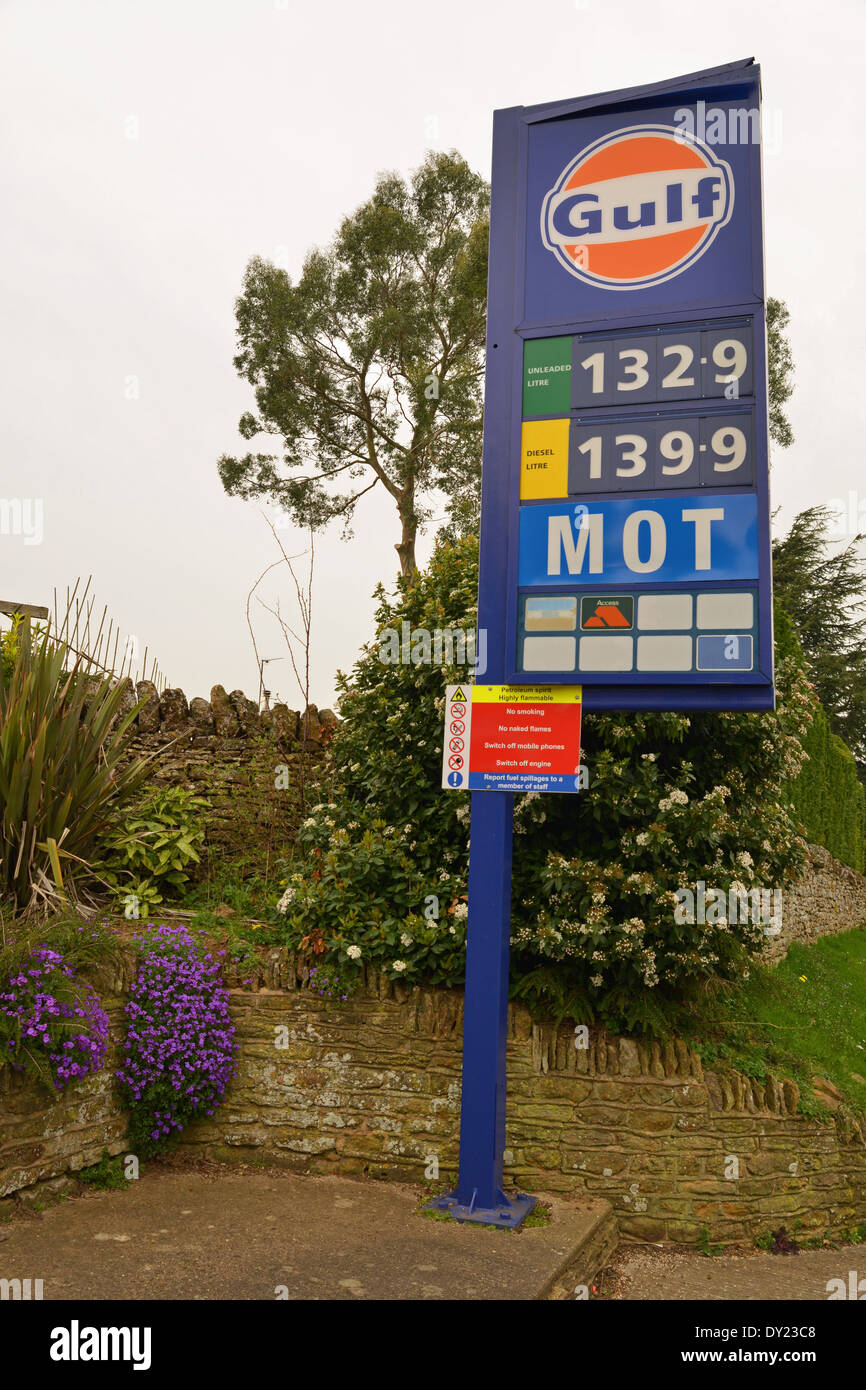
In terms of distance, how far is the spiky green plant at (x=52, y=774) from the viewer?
5781 millimetres

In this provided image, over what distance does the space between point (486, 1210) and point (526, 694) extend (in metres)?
2.52

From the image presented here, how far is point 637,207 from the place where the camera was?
5281 millimetres

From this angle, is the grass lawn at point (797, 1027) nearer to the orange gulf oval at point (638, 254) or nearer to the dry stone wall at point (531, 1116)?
the dry stone wall at point (531, 1116)

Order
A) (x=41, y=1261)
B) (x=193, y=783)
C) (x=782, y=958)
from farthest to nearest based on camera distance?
(x=782, y=958), (x=193, y=783), (x=41, y=1261)

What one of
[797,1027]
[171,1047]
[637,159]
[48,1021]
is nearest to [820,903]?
[797,1027]

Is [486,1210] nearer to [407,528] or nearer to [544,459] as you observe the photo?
[544,459]

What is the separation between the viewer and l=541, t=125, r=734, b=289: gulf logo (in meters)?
5.16

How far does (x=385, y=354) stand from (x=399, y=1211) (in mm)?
18413

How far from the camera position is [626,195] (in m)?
5.31

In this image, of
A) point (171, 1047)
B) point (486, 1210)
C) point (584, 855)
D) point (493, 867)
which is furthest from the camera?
point (584, 855)

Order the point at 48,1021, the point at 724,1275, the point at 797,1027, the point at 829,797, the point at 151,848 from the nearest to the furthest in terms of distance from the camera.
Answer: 1. the point at 48,1021
2. the point at 724,1275
3. the point at 151,848
4. the point at 797,1027
5. the point at 829,797

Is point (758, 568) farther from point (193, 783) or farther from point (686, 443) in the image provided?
point (193, 783)

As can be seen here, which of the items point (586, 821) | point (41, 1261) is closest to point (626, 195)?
point (586, 821)

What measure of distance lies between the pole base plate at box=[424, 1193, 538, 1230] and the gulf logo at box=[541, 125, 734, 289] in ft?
15.3
